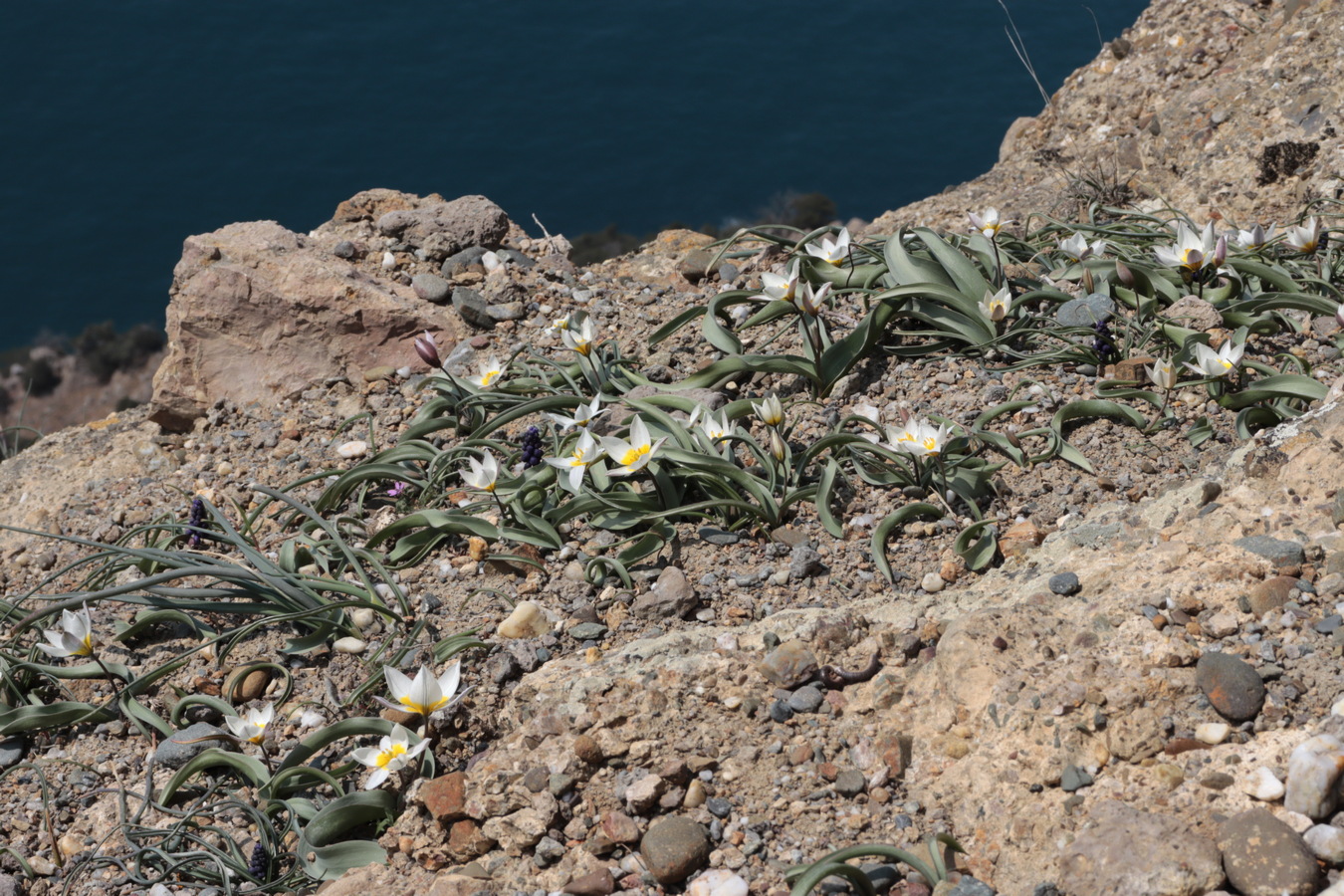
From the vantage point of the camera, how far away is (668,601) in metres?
2.41

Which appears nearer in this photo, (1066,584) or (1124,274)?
(1066,584)

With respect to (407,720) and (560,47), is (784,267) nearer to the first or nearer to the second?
(407,720)

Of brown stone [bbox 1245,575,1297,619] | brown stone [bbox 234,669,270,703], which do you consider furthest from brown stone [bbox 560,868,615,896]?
brown stone [bbox 1245,575,1297,619]

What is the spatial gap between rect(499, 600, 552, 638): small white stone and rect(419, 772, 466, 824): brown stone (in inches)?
17.0

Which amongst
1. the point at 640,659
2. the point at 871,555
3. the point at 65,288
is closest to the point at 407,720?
the point at 640,659

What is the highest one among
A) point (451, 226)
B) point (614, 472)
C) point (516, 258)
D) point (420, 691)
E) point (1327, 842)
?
point (451, 226)

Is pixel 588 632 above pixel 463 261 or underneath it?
underneath

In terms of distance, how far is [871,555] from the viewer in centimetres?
249

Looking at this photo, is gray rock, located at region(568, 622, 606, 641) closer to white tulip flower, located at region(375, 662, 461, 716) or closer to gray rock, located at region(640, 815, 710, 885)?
white tulip flower, located at region(375, 662, 461, 716)

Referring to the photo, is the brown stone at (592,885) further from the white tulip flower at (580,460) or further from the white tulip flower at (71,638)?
the white tulip flower at (71,638)

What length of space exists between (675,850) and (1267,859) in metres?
0.91

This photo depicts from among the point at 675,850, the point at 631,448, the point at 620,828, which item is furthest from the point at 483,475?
the point at 675,850

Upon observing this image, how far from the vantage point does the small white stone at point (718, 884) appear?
1775 millimetres

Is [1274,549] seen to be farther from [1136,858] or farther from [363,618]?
[363,618]
